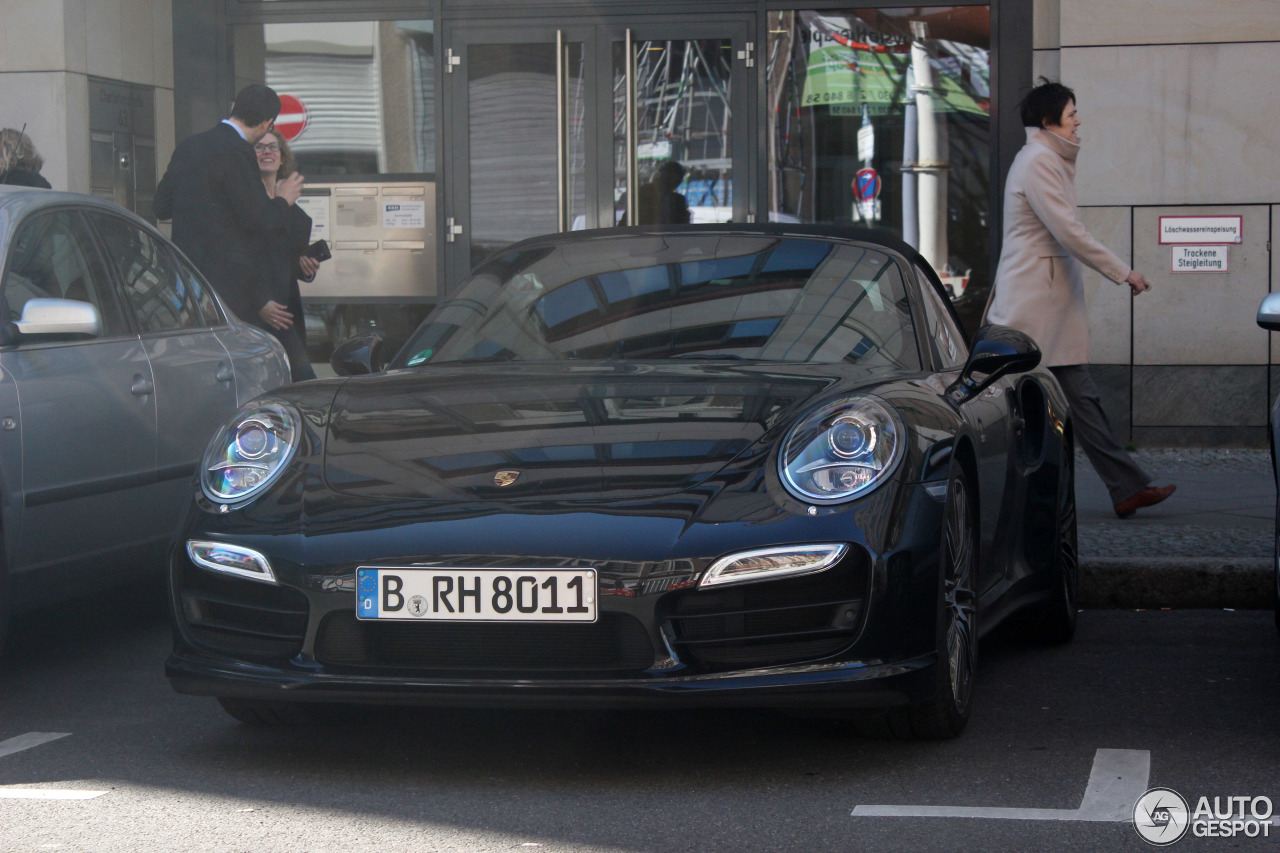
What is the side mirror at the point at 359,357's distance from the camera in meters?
4.83

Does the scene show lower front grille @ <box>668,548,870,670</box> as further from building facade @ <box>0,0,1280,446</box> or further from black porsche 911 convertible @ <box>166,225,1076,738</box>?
building facade @ <box>0,0,1280,446</box>

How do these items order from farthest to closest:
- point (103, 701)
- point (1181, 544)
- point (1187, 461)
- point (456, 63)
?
point (456, 63), point (1187, 461), point (1181, 544), point (103, 701)

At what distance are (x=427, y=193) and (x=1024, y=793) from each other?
27.2ft

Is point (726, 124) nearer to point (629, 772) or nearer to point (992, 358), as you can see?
point (992, 358)

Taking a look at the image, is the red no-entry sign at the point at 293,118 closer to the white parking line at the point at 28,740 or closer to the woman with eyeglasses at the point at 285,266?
the woman with eyeglasses at the point at 285,266

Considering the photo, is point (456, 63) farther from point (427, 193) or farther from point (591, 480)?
point (591, 480)

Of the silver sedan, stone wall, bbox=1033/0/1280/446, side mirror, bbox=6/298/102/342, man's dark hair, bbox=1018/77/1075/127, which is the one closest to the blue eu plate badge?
the silver sedan

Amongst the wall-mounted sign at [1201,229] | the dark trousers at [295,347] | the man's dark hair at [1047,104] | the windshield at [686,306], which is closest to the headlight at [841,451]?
the windshield at [686,306]

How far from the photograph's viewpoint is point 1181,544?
641 centimetres

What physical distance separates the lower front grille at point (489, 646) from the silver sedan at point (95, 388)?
143 centimetres

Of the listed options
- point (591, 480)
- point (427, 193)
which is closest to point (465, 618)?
point (591, 480)

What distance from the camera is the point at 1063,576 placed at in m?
5.29

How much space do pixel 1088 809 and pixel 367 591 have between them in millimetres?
1519

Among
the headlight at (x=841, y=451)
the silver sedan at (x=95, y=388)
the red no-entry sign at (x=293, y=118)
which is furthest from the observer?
the red no-entry sign at (x=293, y=118)
